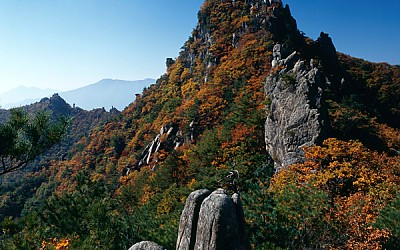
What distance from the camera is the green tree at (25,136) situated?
8684mm

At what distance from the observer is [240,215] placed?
754 centimetres

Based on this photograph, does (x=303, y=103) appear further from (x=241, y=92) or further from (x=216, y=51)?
(x=216, y=51)

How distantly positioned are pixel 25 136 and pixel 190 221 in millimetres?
6208

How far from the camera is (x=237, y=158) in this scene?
90.4ft

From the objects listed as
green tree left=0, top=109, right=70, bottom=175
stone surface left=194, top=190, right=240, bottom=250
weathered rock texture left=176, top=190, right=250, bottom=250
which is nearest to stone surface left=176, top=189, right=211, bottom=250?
weathered rock texture left=176, top=190, right=250, bottom=250

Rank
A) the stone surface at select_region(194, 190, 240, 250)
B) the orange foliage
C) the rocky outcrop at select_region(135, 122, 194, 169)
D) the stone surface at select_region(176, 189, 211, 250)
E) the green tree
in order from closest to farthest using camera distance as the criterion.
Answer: the stone surface at select_region(194, 190, 240, 250)
the stone surface at select_region(176, 189, 211, 250)
the green tree
the orange foliage
the rocky outcrop at select_region(135, 122, 194, 169)

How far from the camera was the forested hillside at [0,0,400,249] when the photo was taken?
463 inches

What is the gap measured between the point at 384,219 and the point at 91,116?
134 metres

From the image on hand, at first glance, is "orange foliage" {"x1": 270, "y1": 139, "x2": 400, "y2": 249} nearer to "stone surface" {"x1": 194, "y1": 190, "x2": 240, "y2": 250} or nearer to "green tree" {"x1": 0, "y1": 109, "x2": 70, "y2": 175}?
"stone surface" {"x1": 194, "y1": 190, "x2": 240, "y2": 250}

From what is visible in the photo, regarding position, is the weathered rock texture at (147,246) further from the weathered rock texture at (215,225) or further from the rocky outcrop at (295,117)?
the rocky outcrop at (295,117)

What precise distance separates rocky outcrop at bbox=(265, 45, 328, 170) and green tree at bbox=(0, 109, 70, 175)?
17328 mm

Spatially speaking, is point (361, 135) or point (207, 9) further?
A: point (207, 9)

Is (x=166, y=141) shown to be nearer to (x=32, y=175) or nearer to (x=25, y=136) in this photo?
(x=25, y=136)

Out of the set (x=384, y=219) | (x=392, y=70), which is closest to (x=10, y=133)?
(x=384, y=219)
